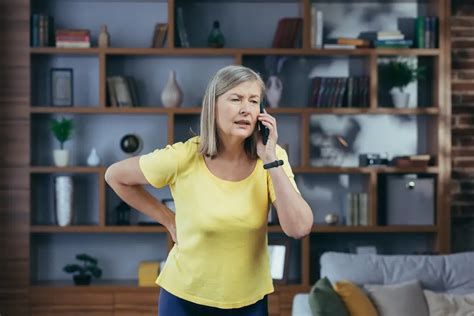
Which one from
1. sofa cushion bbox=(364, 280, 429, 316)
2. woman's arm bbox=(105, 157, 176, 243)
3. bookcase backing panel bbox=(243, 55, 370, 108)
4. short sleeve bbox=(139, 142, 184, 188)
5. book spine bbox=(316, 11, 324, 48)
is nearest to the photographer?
short sleeve bbox=(139, 142, 184, 188)

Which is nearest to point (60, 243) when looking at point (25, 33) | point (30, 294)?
point (30, 294)

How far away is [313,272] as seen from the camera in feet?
20.0

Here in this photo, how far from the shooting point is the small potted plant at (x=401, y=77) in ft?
19.5

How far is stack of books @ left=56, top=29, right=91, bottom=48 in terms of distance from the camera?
5.81 metres

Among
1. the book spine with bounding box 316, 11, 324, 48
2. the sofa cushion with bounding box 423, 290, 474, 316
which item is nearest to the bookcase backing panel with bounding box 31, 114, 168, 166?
the book spine with bounding box 316, 11, 324, 48

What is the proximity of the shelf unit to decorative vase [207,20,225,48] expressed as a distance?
0.23ft

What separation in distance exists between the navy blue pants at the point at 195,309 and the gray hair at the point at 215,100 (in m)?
0.37

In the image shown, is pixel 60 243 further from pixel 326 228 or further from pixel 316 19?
pixel 316 19

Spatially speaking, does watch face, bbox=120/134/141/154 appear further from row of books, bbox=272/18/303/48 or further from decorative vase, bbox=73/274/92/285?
row of books, bbox=272/18/303/48

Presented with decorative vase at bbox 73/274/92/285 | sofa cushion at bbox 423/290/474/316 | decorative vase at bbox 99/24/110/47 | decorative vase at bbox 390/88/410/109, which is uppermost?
decorative vase at bbox 99/24/110/47

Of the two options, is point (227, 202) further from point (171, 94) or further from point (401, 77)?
point (401, 77)

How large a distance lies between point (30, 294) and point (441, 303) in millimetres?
2540

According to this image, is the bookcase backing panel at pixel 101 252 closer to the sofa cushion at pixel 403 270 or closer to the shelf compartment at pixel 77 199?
the shelf compartment at pixel 77 199

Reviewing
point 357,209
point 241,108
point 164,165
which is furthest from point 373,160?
point 241,108
